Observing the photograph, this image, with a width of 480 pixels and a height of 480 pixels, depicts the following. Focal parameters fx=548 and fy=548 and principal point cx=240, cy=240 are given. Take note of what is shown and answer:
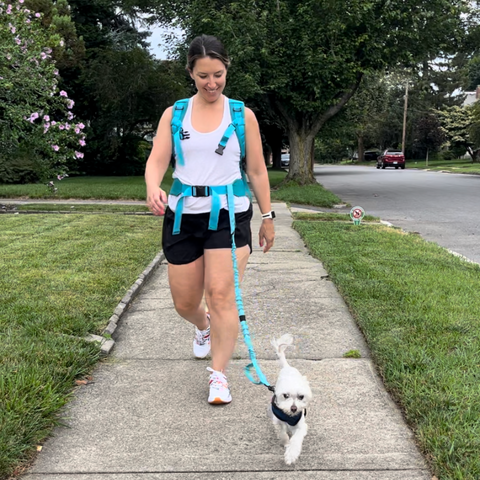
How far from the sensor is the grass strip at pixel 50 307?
9.47 feet

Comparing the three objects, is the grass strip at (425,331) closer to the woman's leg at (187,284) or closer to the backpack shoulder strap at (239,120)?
the woman's leg at (187,284)

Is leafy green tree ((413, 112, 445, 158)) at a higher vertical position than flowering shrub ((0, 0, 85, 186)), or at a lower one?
lower

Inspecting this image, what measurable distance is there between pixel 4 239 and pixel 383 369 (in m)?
6.60

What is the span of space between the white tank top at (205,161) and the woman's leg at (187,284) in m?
0.35

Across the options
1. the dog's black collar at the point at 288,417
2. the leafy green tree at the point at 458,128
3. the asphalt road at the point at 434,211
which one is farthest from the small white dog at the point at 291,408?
the leafy green tree at the point at 458,128

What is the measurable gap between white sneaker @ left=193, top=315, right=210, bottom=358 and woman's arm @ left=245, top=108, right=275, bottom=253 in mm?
795

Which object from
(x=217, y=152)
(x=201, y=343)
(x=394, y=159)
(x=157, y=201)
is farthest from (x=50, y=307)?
(x=394, y=159)

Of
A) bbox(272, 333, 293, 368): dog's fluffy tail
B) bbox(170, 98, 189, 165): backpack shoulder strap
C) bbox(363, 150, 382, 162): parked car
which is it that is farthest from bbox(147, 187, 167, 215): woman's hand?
bbox(363, 150, 382, 162): parked car

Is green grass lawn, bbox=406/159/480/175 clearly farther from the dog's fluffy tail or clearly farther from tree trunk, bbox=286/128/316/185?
the dog's fluffy tail

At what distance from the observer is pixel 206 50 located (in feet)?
9.81

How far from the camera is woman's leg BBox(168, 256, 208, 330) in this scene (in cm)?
322

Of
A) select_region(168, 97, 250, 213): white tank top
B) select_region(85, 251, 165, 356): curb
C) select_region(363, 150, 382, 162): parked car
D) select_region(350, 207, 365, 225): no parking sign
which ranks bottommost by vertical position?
select_region(363, 150, 382, 162): parked car

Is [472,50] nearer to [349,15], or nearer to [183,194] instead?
[349,15]

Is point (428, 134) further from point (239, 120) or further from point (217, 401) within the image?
point (217, 401)
